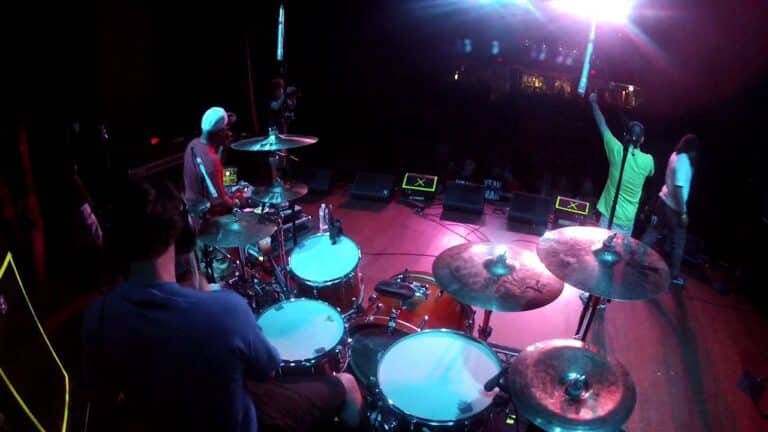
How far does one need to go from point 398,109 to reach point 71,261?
585 centimetres

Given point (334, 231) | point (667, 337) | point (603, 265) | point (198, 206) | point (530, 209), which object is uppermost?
point (603, 265)

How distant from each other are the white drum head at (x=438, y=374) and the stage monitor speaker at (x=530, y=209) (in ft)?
12.5

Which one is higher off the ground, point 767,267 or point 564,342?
point 564,342

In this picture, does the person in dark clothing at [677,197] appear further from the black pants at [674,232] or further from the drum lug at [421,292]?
the drum lug at [421,292]

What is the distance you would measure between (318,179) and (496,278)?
4810 mm

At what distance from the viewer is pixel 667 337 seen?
399 cm

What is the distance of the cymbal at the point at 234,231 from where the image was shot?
10.4 ft

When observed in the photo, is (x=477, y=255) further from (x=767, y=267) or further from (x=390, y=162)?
(x=390, y=162)

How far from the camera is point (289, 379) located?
7.95 feet

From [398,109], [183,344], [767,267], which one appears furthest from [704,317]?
[398,109]

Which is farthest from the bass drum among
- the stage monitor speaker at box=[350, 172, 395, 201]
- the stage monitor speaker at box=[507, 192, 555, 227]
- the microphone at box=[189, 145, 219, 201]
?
the stage monitor speaker at box=[350, 172, 395, 201]

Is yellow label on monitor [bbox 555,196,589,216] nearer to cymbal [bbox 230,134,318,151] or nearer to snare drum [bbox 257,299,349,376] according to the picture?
cymbal [bbox 230,134,318,151]

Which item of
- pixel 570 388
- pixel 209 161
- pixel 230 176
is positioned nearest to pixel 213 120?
pixel 209 161

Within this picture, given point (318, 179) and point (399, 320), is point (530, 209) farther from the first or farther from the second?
point (399, 320)
